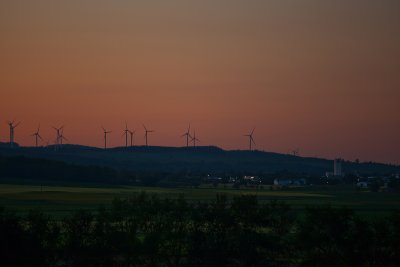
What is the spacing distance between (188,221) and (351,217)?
14.4 m

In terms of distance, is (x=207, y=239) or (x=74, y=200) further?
(x=74, y=200)

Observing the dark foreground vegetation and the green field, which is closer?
the dark foreground vegetation

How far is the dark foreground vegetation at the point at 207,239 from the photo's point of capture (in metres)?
74.2

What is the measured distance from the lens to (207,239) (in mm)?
78250

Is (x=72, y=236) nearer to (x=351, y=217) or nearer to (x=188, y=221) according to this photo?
(x=188, y=221)

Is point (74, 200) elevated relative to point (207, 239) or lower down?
elevated

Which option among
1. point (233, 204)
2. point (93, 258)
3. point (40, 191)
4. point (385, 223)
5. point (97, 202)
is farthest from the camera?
point (40, 191)

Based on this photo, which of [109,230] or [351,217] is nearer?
[109,230]

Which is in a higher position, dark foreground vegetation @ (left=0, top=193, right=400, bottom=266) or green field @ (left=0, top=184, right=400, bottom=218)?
green field @ (left=0, top=184, right=400, bottom=218)

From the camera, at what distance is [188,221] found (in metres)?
82.4

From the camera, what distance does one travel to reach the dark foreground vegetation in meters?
74.2

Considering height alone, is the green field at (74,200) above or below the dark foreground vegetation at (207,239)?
above

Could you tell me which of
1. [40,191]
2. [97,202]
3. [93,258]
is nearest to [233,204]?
[93,258]

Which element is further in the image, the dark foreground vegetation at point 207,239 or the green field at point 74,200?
the green field at point 74,200
